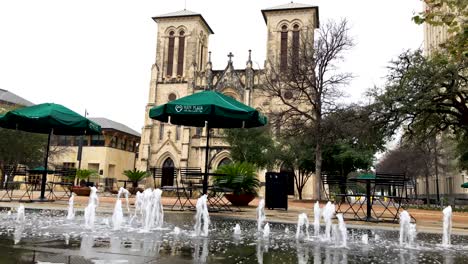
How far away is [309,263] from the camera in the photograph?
3518 millimetres

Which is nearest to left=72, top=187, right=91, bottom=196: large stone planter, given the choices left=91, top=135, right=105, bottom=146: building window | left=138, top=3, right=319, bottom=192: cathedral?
left=138, top=3, right=319, bottom=192: cathedral

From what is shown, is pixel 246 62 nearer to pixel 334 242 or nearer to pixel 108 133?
pixel 108 133

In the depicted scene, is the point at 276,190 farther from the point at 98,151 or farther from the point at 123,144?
the point at 123,144

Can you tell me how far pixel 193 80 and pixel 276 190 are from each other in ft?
123

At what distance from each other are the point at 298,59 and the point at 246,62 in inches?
921

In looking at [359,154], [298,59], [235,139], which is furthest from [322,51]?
[235,139]

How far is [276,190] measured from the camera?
1145 centimetres

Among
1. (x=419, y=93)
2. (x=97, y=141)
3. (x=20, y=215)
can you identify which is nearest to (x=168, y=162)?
(x=97, y=141)

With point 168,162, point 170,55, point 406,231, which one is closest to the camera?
point 406,231

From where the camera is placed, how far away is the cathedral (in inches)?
1805

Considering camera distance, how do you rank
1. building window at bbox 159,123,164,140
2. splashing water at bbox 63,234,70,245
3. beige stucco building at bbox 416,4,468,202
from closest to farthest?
splashing water at bbox 63,234,70,245 → beige stucco building at bbox 416,4,468,202 → building window at bbox 159,123,164,140

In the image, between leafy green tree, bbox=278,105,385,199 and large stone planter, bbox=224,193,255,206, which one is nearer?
large stone planter, bbox=224,193,255,206

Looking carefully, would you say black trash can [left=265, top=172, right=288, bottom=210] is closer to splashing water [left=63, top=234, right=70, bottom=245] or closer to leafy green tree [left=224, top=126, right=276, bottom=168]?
splashing water [left=63, top=234, right=70, bottom=245]

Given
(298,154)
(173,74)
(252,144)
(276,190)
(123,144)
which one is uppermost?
(173,74)
